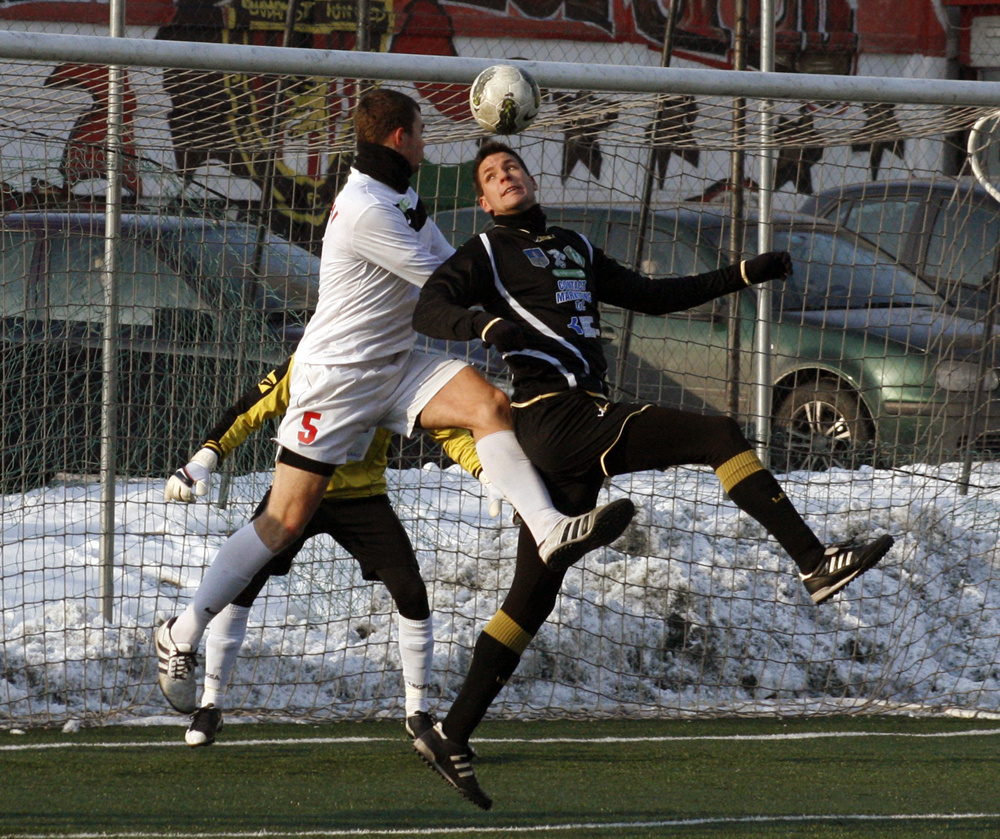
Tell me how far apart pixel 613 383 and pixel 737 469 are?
8.95 ft

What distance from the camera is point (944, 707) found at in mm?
6527

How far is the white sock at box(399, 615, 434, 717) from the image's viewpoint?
523 cm

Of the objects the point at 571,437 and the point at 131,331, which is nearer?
the point at 571,437

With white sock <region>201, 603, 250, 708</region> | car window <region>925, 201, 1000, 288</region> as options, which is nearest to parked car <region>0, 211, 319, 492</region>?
white sock <region>201, 603, 250, 708</region>

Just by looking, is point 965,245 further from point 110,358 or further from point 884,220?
point 110,358

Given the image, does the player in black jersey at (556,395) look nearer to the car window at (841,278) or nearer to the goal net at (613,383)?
the goal net at (613,383)

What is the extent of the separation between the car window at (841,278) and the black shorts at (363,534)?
2.68 meters

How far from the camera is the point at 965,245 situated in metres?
6.75

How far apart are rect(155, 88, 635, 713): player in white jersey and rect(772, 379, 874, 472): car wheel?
2.62 meters

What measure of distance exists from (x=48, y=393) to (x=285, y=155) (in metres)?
1.62

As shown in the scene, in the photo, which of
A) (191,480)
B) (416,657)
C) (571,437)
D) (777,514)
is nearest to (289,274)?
(191,480)

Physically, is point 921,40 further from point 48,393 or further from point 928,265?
point 48,393

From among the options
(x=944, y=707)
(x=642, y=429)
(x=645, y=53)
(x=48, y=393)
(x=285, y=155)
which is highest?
A: (x=645, y=53)

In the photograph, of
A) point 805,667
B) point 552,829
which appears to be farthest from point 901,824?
point 805,667
